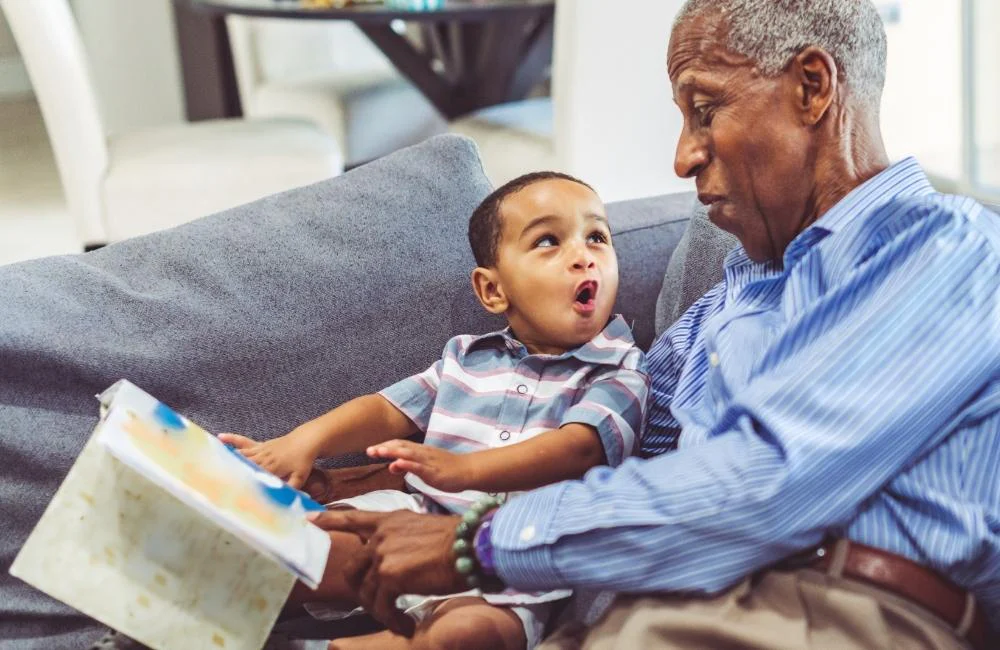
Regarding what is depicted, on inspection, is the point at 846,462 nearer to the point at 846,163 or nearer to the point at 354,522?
the point at 846,163

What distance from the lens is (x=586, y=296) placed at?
4.90 feet

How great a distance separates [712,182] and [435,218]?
1.69ft

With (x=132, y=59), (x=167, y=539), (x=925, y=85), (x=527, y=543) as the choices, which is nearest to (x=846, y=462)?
(x=527, y=543)

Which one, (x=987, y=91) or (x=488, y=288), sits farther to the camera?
(x=987, y=91)

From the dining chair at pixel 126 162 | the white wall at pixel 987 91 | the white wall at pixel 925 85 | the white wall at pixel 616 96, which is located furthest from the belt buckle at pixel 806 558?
the white wall at pixel 925 85

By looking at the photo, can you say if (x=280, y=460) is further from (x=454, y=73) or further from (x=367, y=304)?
(x=454, y=73)

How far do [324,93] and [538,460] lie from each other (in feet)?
11.4

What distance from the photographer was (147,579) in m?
1.09

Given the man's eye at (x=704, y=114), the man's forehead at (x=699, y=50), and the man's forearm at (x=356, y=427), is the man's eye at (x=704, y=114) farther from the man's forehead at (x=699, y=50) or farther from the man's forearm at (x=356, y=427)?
the man's forearm at (x=356, y=427)

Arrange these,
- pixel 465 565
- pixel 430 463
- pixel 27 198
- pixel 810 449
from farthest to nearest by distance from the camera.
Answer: pixel 27 198 < pixel 430 463 < pixel 465 565 < pixel 810 449

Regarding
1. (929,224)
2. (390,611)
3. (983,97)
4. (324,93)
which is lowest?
(983,97)

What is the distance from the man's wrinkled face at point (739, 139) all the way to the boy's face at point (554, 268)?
232 mm

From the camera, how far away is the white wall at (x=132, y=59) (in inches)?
219

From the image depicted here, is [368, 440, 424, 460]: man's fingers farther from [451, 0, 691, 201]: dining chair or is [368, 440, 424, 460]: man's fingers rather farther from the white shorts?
[451, 0, 691, 201]: dining chair
